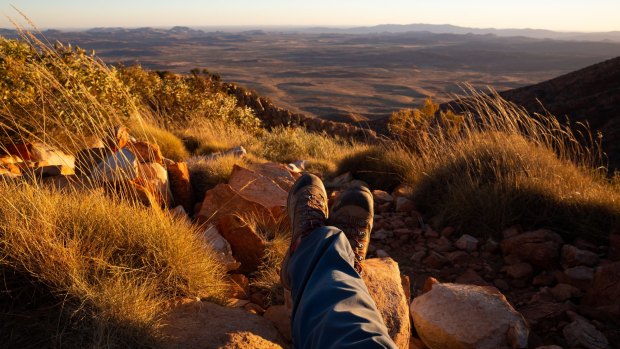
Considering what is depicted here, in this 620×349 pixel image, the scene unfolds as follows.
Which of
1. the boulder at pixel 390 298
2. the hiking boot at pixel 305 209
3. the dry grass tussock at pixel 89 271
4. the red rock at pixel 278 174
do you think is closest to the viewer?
the dry grass tussock at pixel 89 271

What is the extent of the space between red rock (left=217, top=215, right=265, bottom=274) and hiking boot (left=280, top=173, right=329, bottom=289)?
0.35m

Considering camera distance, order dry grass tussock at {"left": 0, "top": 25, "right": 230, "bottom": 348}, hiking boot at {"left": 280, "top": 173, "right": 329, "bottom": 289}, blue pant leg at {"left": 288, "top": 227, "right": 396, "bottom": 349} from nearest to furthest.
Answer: blue pant leg at {"left": 288, "top": 227, "right": 396, "bottom": 349}
dry grass tussock at {"left": 0, "top": 25, "right": 230, "bottom": 348}
hiking boot at {"left": 280, "top": 173, "right": 329, "bottom": 289}

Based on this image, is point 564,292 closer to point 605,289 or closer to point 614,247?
point 605,289

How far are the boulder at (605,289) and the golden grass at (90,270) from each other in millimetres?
2096

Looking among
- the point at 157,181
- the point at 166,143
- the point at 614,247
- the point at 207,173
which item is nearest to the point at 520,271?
the point at 614,247

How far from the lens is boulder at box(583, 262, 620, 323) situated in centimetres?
240

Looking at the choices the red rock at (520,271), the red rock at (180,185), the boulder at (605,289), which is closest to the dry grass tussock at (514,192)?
the red rock at (520,271)

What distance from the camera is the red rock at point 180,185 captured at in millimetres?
3734

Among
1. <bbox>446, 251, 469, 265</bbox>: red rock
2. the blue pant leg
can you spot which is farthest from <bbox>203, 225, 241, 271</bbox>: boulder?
<bbox>446, 251, 469, 265</bbox>: red rock

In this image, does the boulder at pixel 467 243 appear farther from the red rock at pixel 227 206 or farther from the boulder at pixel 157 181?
the boulder at pixel 157 181

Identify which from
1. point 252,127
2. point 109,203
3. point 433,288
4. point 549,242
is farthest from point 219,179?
point 252,127

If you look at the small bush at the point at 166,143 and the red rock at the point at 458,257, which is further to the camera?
the small bush at the point at 166,143

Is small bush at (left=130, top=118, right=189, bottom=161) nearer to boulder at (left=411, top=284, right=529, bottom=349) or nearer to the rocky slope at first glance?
boulder at (left=411, top=284, right=529, bottom=349)

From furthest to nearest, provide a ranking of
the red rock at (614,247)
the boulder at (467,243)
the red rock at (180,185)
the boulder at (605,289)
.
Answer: the red rock at (180,185)
the boulder at (467,243)
the red rock at (614,247)
the boulder at (605,289)
